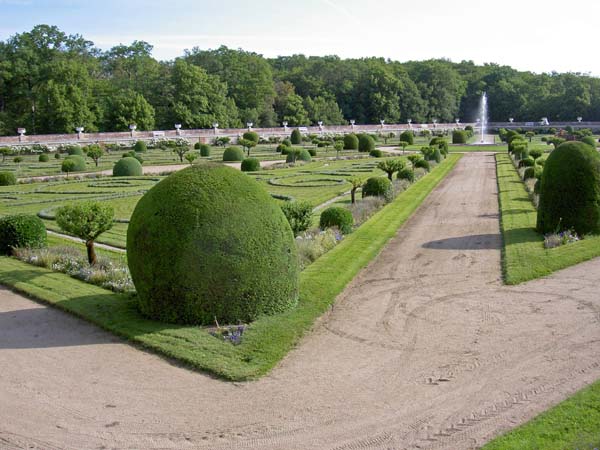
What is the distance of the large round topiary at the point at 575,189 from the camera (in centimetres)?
1463

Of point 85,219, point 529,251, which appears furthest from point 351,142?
point 85,219

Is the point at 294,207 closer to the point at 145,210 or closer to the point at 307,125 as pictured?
the point at 145,210

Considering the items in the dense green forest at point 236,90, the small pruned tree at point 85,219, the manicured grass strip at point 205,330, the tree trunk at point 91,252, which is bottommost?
the manicured grass strip at point 205,330

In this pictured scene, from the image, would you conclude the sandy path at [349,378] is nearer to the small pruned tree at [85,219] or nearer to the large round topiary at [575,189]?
the small pruned tree at [85,219]

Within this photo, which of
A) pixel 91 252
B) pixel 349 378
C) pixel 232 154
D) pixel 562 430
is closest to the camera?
pixel 562 430

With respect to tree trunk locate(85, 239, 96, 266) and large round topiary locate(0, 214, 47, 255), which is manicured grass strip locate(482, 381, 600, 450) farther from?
large round topiary locate(0, 214, 47, 255)

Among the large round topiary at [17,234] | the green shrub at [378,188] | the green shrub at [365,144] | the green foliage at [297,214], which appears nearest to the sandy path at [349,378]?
the large round topiary at [17,234]

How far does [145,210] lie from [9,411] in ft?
11.3

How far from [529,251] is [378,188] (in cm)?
911

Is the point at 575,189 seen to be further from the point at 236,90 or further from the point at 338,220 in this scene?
the point at 236,90

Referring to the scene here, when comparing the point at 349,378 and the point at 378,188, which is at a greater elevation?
the point at 378,188

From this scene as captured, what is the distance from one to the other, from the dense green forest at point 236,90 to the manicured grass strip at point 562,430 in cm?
6211

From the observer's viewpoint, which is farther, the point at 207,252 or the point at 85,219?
the point at 85,219

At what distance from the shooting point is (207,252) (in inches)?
347
